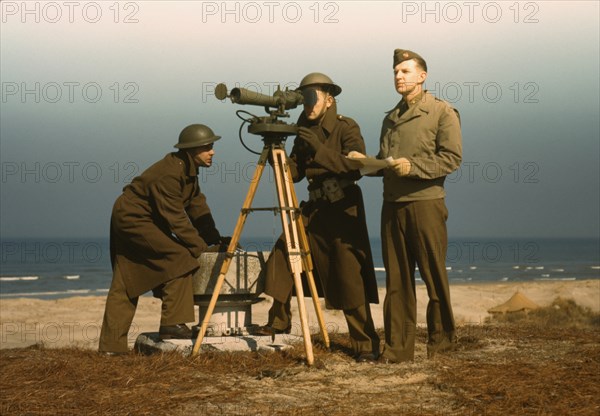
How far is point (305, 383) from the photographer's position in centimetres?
521

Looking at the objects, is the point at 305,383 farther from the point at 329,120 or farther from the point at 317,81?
the point at 317,81

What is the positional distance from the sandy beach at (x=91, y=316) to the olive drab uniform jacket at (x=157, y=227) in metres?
3.25

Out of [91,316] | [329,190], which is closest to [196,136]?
[329,190]

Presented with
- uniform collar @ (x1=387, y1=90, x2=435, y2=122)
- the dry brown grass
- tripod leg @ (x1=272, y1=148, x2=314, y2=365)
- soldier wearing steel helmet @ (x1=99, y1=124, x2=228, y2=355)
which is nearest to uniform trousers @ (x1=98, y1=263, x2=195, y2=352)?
soldier wearing steel helmet @ (x1=99, y1=124, x2=228, y2=355)

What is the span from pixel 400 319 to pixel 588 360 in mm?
1547

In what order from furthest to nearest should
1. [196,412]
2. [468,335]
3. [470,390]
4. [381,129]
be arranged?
[468,335]
[381,129]
[470,390]
[196,412]

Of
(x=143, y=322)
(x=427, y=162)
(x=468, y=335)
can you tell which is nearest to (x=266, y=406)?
(x=427, y=162)

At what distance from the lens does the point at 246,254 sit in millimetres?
6684

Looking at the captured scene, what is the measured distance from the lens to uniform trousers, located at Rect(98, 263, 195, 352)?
6.43m

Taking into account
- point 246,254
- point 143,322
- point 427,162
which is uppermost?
point 427,162

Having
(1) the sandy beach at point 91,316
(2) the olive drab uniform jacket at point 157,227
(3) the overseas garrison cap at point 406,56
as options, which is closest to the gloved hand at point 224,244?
(2) the olive drab uniform jacket at point 157,227

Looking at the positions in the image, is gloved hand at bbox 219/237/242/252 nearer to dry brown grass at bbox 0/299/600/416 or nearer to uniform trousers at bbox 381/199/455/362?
dry brown grass at bbox 0/299/600/416

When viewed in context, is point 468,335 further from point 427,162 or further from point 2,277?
point 2,277

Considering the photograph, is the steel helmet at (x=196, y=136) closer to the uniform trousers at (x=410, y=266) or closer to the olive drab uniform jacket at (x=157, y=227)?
the olive drab uniform jacket at (x=157, y=227)
